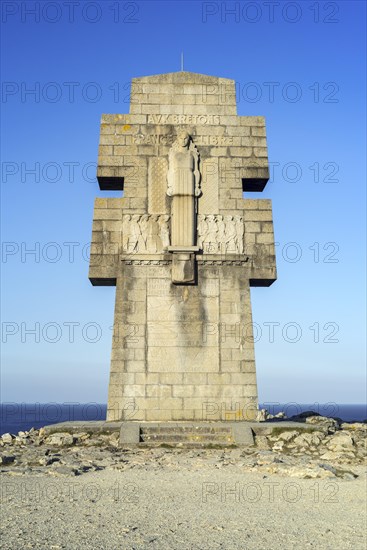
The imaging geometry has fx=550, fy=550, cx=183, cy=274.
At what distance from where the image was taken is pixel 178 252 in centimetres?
Result: 1507

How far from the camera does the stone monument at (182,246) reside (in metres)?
14.6

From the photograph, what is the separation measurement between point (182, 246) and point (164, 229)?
0.75 metres

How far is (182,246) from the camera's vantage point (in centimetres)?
1509

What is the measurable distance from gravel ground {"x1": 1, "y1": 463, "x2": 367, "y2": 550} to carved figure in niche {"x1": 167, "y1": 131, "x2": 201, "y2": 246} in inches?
279

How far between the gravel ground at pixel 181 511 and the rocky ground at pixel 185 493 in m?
0.01

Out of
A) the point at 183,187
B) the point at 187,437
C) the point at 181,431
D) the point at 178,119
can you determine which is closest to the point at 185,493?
the point at 187,437

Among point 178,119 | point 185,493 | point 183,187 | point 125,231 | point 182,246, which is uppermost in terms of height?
point 178,119

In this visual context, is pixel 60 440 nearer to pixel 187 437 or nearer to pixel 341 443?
pixel 187 437

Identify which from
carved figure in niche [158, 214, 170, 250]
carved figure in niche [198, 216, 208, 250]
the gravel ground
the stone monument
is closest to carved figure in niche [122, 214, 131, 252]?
the stone monument

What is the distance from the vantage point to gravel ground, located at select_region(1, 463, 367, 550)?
5984mm

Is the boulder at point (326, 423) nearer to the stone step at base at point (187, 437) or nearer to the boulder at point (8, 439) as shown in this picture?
the stone step at base at point (187, 437)

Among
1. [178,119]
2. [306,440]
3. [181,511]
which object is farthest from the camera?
[178,119]

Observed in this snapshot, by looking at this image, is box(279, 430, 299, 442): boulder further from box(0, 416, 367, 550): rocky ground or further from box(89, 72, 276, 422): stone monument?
box(89, 72, 276, 422): stone monument

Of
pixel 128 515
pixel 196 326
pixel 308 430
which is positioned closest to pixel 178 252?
pixel 196 326
